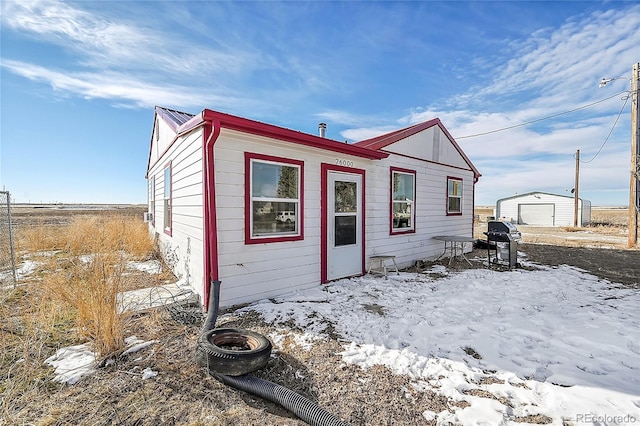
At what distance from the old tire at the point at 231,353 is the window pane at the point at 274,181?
225cm

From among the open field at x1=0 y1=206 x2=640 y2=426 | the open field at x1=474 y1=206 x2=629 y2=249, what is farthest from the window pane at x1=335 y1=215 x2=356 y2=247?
the open field at x1=474 y1=206 x2=629 y2=249

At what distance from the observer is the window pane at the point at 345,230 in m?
5.83

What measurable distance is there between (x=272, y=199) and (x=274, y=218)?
13.2 inches

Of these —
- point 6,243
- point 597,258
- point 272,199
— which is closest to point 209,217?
point 272,199

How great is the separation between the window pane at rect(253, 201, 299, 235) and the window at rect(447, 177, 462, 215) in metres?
6.14

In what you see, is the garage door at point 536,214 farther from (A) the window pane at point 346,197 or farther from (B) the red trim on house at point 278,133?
(A) the window pane at point 346,197

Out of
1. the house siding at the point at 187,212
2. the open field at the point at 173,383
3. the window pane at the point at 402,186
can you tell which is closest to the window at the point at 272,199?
the house siding at the point at 187,212

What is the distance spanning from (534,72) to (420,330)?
10844 mm

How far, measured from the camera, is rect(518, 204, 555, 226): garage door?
968 inches

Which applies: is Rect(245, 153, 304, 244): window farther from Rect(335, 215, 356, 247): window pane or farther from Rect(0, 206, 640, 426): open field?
Rect(0, 206, 640, 426): open field

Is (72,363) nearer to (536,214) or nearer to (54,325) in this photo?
(54,325)

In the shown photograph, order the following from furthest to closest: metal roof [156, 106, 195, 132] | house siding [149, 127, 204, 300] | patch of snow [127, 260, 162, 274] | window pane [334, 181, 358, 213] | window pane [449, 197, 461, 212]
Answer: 1. window pane [449, 197, 461, 212]
2. patch of snow [127, 260, 162, 274]
3. metal roof [156, 106, 195, 132]
4. window pane [334, 181, 358, 213]
5. house siding [149, 127, 204, 300]

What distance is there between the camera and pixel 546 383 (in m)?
2.49

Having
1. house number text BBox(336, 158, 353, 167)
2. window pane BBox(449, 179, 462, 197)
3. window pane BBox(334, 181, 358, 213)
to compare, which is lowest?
window pane BBox(334, 181, 358, 213)
